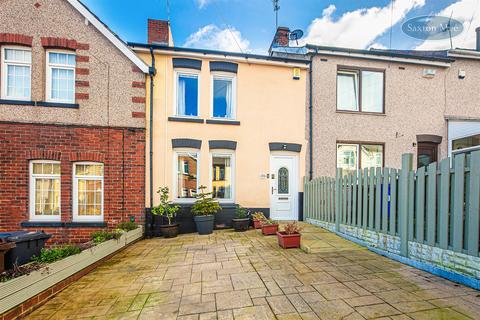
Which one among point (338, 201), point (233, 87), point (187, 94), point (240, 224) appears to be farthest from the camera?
point (233, 87)

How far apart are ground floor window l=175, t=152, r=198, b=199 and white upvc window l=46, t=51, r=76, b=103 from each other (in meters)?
3.66

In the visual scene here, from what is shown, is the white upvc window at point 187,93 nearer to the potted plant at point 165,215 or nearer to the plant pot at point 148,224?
the potted plant at point 165,215

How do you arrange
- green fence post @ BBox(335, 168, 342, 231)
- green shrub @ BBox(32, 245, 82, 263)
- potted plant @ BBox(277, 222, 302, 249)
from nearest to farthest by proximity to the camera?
green shrub @ BBox(32, 245, 82, 263) < potted plant @ BBox(277, 222, 302, 249) < green fence post @ BBox(335, 168, 342, 231)

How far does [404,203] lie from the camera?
394 cm

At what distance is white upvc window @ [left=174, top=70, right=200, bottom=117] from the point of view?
764 cm

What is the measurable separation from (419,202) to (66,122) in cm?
877

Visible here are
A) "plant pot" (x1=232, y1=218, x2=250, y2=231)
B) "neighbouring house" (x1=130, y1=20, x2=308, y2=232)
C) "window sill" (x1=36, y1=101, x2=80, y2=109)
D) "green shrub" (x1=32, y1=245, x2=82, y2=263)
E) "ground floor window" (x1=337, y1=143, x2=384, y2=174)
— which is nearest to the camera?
"green shrub" (x1=32, y1=245, x2=82, y2=263)

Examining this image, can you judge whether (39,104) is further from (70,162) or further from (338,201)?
(338,201)

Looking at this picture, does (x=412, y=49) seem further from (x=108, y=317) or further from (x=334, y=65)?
(x=108, y=317)

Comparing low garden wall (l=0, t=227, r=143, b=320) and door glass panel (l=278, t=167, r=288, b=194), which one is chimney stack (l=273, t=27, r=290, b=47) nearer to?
door glass panel (l=278, t=167, r=288, b=194)

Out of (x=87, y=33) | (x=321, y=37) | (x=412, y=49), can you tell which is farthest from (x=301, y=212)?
(x=412, y=49)

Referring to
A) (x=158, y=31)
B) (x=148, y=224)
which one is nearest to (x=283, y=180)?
(x=148, y=224)

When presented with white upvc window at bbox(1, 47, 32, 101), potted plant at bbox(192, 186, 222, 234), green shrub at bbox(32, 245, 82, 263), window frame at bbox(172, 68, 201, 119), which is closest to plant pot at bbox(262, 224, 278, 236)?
potted plant at bbox(192, 186, 222, 234)

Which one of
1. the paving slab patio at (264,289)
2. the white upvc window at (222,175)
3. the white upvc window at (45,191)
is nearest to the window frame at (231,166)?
the white upvc window at (222,175)
